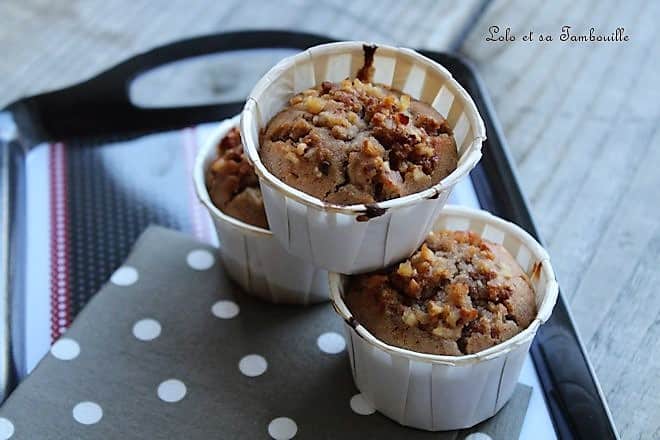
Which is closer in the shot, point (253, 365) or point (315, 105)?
point (315, 105)

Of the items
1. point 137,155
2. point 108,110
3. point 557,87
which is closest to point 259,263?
point 137,155

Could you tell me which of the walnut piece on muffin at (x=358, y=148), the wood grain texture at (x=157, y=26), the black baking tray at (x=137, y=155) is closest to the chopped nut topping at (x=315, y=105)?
the walnut piece on muffin at (x=358, y=148)

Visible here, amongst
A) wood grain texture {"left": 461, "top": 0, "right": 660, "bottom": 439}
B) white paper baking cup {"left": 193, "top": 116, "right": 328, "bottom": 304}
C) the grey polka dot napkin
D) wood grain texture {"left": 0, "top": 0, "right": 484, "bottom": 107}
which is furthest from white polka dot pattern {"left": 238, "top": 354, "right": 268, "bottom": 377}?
wood grain texture {"left": 0, "top": 0, "right": 484, "bottom": 107}

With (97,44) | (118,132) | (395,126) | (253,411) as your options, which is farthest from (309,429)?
(97,44)

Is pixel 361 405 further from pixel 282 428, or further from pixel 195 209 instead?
pixel 195 209

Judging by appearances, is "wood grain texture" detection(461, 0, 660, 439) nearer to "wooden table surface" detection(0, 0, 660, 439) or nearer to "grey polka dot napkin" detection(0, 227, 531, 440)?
"wooden table surface" detection(0, 0, 660, 439)

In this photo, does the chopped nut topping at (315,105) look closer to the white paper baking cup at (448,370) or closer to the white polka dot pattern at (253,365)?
the white paper baking cup at (448,370)
